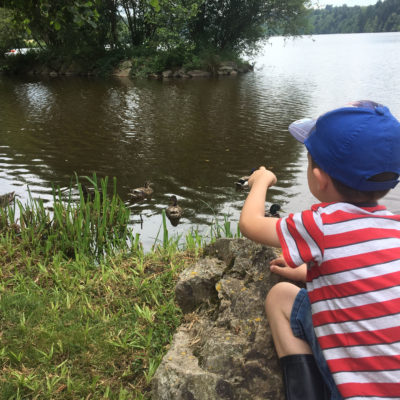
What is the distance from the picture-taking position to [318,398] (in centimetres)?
178

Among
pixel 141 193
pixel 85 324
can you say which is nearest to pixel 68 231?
pixel 85 324

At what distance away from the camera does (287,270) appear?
2389 mm

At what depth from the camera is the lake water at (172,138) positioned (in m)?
7.91

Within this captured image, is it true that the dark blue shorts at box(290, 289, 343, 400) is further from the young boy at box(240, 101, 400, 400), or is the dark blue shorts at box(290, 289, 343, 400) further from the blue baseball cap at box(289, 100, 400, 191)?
the blue baseball cap at box(289, 100, 400, 191)

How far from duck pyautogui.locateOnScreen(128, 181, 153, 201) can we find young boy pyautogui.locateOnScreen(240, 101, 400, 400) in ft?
19.0

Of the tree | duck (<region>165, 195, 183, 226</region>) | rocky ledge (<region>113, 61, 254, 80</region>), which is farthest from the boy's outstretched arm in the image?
the tree

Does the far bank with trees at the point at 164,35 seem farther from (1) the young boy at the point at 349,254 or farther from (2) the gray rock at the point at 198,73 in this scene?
(1) the young boy at the point at 349,254

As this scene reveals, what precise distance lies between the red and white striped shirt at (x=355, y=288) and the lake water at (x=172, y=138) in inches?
139

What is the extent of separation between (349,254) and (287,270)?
80 centimetres

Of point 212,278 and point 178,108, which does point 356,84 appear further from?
point 212,278

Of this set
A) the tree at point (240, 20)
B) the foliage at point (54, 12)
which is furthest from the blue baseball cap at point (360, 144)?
the tree at point (240, 20)

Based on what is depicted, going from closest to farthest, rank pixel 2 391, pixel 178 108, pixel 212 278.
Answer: pixel 2 391
pixel 212 278
pixel 178 108

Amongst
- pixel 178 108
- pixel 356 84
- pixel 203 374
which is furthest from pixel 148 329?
pixel 356 84

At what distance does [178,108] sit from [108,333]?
1504 cm
